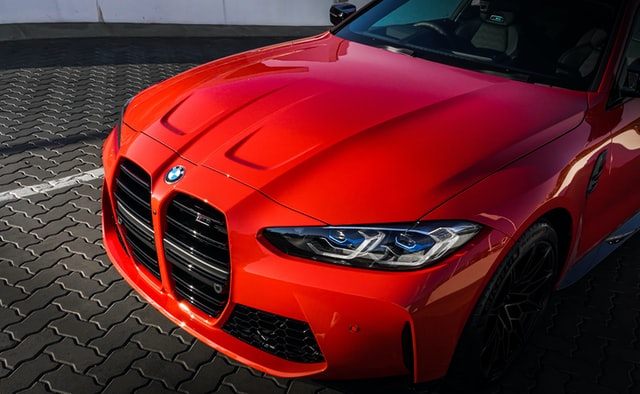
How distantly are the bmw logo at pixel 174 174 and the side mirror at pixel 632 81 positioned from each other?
218cm

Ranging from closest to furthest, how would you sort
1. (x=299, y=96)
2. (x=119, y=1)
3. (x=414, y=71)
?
(x=299, y=96)
(x=414, y=71)
(x=119, y=1)

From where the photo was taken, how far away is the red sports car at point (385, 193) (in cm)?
245

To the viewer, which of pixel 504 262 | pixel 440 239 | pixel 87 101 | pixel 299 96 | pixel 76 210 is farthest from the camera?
pixel 87 101

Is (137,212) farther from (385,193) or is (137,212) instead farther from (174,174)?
(385,193)

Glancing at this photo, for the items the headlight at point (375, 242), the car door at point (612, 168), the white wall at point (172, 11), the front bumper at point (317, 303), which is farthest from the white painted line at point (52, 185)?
the white wall at point (172, 11)

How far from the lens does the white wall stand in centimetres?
902

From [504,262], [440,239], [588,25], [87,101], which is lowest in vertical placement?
[87,101]

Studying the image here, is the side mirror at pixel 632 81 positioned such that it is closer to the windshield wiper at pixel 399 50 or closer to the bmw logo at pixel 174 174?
the windshield wiper at pixel 399 50

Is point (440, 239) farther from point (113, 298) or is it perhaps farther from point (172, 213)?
point (113, 298)

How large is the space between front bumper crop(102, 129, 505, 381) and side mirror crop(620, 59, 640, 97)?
53.4 inches

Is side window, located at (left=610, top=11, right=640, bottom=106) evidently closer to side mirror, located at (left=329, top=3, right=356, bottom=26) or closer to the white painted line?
side mirror, located at (left=329, top=3, right=356, bottom=26)

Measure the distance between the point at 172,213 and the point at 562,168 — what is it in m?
1.62

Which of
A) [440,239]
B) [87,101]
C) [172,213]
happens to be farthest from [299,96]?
[87,101]

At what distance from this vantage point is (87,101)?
254 inches
